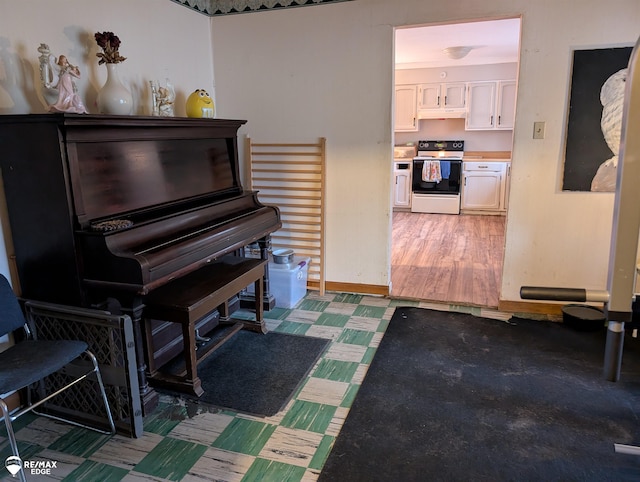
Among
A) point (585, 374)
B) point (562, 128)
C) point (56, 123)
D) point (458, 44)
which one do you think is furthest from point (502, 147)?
point (56, 123)

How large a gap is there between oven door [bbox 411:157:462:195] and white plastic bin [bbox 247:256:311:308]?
13.0 feet

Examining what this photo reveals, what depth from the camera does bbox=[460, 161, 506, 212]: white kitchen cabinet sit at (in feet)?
22.2

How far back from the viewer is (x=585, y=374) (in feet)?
8.26

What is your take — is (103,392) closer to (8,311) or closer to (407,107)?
(8,311)

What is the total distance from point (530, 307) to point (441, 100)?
4.61m

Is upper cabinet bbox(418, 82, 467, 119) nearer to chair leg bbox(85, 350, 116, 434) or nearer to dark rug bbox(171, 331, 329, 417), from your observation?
dark rug bbox(171, 331, 329, 417)

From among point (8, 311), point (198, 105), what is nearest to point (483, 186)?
point (198, 105)

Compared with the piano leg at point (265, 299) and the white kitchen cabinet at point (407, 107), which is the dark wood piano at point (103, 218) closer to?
the piano leg at point (265, 299)

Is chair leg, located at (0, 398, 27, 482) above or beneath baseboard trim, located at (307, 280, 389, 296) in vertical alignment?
above

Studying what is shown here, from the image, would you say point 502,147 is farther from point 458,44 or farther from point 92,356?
point 92,356

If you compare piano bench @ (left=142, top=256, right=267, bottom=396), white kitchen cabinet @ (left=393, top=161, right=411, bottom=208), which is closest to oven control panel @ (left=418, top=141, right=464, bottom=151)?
white kitchen cabinet @ (left=393, top=161, right=411, bottom=208)

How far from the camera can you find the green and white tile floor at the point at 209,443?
184 centimetres

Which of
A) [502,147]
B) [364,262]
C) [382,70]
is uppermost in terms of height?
[382,70]

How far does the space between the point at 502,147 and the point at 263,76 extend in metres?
4.81
